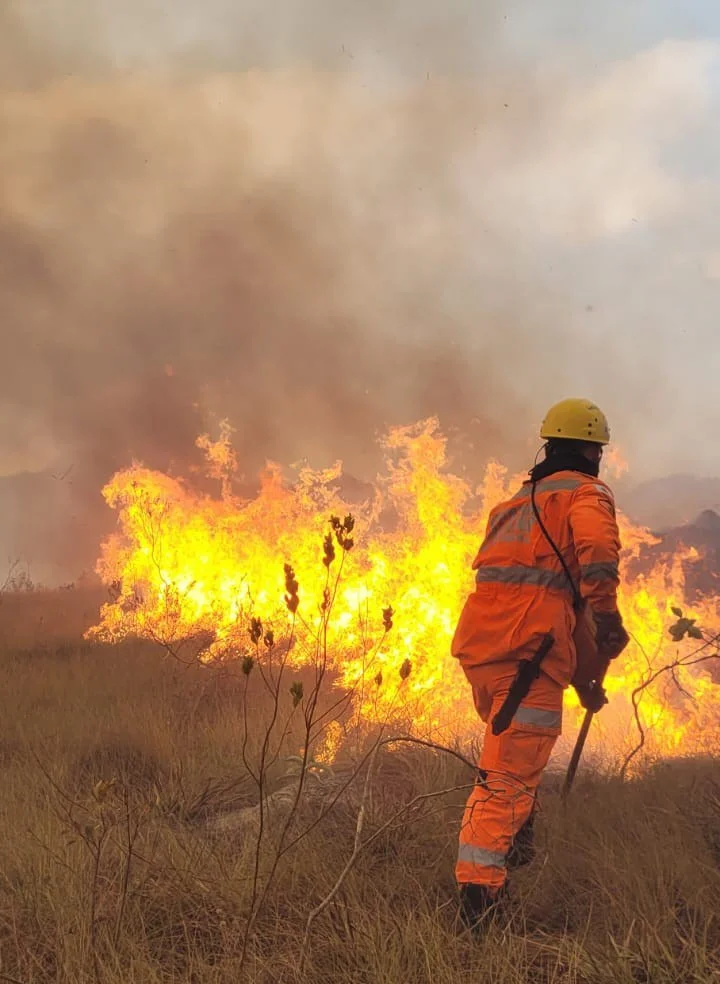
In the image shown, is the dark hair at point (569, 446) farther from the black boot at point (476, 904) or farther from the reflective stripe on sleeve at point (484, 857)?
the black boot at point (476, 904)

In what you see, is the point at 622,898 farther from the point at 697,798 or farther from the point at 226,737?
the point at 226,737

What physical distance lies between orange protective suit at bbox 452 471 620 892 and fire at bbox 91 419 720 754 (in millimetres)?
2333

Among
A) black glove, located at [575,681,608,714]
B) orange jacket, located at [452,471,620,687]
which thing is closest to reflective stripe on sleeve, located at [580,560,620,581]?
orange jacket, located at [452,471,620,687]

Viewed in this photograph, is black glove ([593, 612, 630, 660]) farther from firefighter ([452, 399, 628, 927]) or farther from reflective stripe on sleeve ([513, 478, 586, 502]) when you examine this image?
reflective stripe on sleeve ([513, 478, 586, 502])

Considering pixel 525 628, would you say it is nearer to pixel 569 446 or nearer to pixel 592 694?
pixel 592 694

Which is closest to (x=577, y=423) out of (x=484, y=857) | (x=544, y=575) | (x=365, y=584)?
(x=544, y=575)

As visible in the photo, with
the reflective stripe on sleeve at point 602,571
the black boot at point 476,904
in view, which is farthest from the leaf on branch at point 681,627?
the black boot at point 476,904

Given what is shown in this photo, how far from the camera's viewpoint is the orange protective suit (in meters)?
2.80

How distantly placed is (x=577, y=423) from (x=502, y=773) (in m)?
1.69

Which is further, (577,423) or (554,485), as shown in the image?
(577,423)

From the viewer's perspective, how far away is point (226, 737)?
5.13 meters

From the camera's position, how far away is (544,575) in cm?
310

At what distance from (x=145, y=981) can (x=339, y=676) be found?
222 inches

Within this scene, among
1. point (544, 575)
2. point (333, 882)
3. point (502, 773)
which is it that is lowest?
point (333, 882)
